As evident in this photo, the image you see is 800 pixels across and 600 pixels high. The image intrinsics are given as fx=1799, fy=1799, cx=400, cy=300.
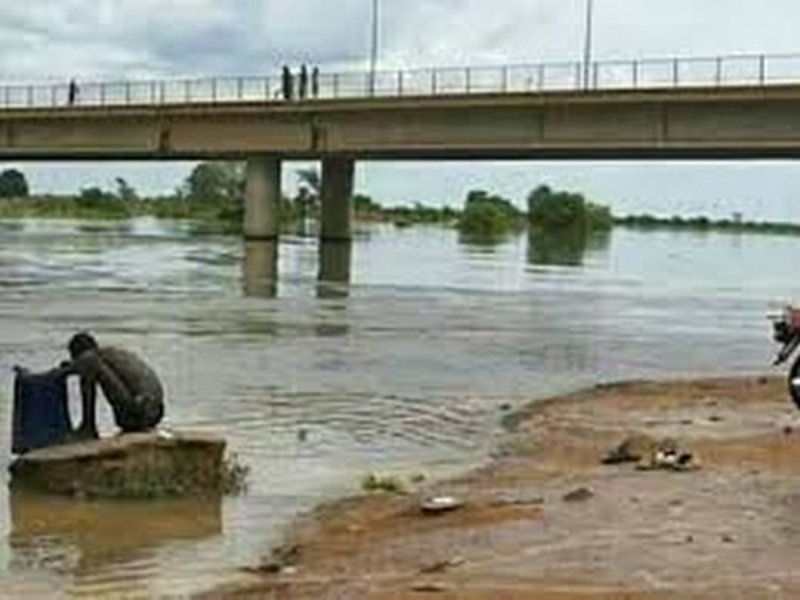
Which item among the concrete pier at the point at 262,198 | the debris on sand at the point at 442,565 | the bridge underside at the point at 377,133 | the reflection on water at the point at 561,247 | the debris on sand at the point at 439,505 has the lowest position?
the debris on sand at the point at 439,505

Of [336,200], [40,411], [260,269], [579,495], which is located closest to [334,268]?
[260,269]

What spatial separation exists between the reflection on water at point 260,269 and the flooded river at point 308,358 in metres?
0.61

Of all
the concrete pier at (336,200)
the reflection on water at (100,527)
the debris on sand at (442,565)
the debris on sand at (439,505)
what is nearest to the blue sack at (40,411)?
the reflection on water at (100,527)

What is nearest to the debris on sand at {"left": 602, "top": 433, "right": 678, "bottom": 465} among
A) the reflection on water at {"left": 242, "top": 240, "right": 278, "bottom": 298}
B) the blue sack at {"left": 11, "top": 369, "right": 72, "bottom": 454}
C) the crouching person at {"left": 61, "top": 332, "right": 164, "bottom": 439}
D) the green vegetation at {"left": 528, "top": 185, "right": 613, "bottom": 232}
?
the crouching person at {"left": 61, "top": 332, "right": 164, "bottom": 439}

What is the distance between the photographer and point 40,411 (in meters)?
16.5

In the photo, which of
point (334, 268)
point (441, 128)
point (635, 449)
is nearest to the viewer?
point (635, 449)

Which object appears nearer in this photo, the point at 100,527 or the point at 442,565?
the point at 442,565

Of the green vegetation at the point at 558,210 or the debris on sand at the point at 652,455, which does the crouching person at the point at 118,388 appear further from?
the green vegetation at the point at 558,210

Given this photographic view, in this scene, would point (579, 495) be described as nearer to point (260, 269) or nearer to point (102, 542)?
point (102, 542)

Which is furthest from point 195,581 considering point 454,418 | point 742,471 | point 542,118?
point 542,118

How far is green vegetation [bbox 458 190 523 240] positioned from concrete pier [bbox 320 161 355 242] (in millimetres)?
61318

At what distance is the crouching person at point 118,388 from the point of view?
16.3 metres

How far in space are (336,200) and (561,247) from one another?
29784mm

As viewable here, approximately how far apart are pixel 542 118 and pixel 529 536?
59.7 meters
